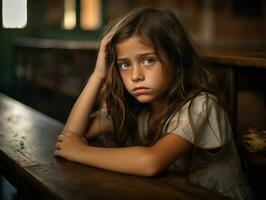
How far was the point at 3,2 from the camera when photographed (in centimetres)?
687

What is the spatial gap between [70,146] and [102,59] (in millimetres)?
350

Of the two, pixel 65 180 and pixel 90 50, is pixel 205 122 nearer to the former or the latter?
pixel 65 180

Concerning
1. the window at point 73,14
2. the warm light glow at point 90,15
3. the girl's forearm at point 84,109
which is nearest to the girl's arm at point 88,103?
the girl's forearm at point 84,109

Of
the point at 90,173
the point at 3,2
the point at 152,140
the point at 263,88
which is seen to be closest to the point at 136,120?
the point at 152,140

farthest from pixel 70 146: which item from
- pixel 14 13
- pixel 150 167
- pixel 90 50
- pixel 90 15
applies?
pixel 90 15

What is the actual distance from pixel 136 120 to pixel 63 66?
3192 mm

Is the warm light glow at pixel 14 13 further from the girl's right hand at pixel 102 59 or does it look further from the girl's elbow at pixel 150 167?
the girl's elbow at pixel 150 167

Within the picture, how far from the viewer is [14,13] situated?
275 inches

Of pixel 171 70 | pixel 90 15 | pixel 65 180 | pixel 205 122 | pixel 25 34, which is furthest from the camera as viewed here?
pixel 90 15

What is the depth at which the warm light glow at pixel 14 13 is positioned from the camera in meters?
6.90

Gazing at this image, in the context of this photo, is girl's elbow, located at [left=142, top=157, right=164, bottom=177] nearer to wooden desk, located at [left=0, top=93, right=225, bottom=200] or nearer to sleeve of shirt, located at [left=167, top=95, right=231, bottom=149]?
wooden desk, located at [left=0, top=93, right=225, bottom=200]

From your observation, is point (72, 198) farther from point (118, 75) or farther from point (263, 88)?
point (263, 88)

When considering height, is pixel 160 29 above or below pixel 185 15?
above

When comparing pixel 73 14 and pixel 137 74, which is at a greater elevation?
pixel 137 74
